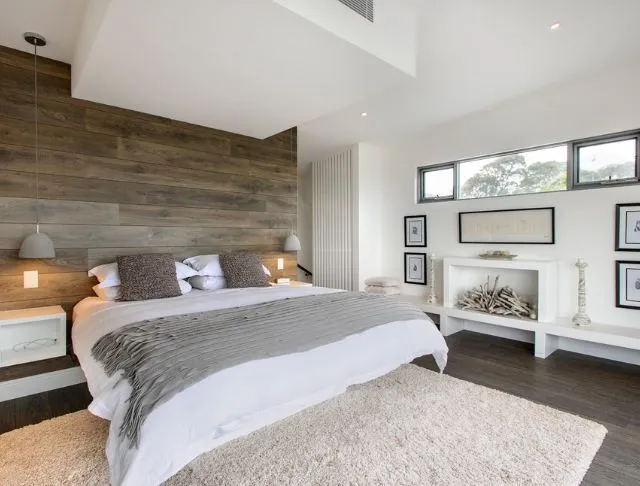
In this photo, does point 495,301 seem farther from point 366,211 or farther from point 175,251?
point 175,251

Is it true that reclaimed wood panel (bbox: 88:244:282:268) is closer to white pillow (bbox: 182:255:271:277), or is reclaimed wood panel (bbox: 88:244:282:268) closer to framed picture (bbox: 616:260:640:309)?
white pillow (bbox: 182:255:271:277)

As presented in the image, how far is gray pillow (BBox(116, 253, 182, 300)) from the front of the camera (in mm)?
2828

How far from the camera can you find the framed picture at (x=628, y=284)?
3.11 m

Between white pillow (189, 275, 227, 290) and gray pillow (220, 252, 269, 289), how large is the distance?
71 mm

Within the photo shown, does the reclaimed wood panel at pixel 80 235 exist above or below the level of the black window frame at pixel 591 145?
below

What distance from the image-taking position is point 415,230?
194 inches

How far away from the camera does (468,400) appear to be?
95.0 inches

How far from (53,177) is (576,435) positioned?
13.7 feet

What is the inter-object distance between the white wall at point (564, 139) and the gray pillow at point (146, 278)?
130 inches

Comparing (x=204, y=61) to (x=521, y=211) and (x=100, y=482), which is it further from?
(x=521, y=211)

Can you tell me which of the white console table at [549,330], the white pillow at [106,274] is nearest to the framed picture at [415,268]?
the white console table at [549,330]

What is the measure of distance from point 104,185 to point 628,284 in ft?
15.9

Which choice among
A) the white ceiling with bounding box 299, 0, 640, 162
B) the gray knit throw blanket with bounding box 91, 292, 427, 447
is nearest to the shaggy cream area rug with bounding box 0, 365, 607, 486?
the gray knit throw blanket with bounding box 91, 292, 427, 447

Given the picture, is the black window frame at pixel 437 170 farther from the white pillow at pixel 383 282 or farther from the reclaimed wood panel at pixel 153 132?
the reclaimed wood panel at pixel 153 132
